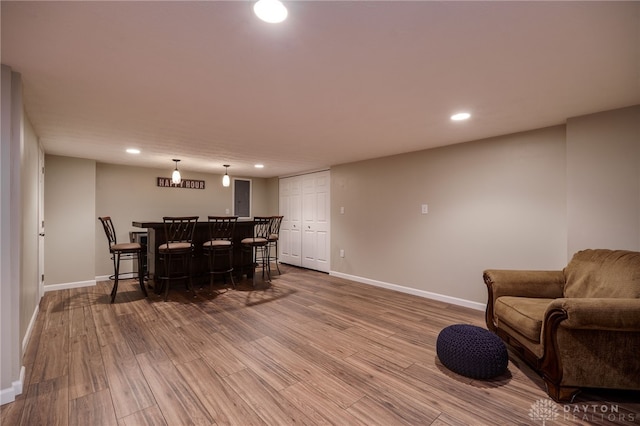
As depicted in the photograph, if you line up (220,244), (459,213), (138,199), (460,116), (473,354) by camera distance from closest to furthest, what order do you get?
1. (473,354)
2. (460,116)
3. (459,213)
4. (220,244)
5. (138,199)

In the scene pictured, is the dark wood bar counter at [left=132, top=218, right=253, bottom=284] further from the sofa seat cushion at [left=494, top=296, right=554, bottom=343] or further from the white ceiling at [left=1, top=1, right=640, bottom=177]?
the sofa seat cushion at [left=494, top=296, right=554, bottom=343]

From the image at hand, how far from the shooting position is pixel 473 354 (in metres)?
1.99

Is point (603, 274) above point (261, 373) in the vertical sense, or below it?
above

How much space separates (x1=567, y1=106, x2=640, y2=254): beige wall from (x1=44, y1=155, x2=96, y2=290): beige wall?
6.31m

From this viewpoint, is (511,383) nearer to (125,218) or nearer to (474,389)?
(474,389)

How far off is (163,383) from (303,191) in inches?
182

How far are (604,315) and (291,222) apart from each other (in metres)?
5.47

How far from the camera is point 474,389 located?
1885 mm

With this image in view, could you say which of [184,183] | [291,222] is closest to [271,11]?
[184,183]

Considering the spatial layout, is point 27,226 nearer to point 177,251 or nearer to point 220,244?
point 177,251

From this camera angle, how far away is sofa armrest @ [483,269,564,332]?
7.88 ft

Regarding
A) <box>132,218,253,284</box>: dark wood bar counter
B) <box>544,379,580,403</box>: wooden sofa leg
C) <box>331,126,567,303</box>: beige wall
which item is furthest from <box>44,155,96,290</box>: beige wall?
<box>544,379,580,403</box>: wooden sofa leg

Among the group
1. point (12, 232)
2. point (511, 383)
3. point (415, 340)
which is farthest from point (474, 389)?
point (12, 232)

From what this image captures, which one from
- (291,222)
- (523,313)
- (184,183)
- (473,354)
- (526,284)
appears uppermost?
(184,183)
